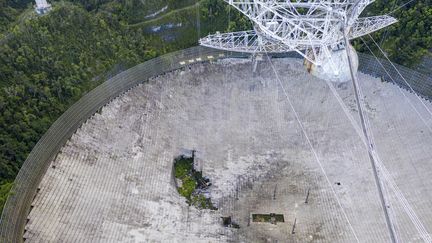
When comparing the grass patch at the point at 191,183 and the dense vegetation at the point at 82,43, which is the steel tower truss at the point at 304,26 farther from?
the grass patch at the point at 191,183

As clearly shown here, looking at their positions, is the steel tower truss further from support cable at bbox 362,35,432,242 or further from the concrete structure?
support cable at bbox 362,35,432,242

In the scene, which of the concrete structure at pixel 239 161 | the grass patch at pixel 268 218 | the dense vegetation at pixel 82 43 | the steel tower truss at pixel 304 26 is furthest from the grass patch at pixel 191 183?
the steel tower truss at pixel 304 26

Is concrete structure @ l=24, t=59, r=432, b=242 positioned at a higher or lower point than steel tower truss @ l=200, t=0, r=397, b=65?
lower

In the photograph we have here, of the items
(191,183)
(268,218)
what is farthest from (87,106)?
(268,218)

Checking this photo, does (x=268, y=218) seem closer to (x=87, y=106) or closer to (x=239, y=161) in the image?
(x=239, y=161)

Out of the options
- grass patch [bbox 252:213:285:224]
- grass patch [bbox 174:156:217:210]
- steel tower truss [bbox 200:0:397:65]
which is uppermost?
steel tower truss [bbox 200:0:397:65]

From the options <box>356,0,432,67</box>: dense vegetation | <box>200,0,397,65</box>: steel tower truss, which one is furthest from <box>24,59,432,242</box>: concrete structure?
<box>200,0,397,65</box>: steel tower truss
